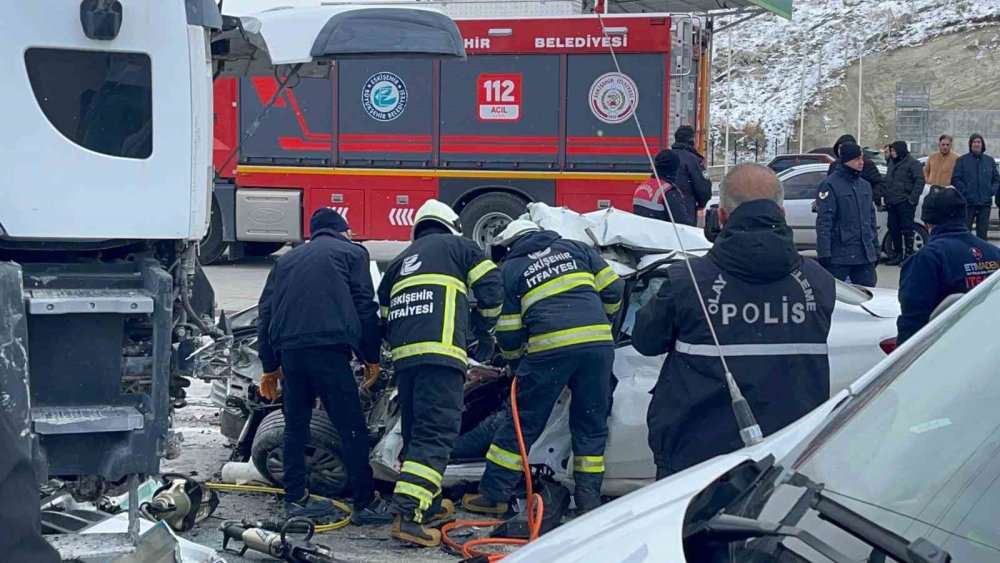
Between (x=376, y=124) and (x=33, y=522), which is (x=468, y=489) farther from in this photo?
(x=376, y=124)

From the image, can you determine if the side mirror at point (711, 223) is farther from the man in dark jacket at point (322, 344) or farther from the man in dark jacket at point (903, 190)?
the man in dark jacket at point (322, 344)

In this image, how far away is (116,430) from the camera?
4215 millimetres

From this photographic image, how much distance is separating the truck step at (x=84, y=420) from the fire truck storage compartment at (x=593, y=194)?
1003cm

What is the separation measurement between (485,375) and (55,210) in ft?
8.89

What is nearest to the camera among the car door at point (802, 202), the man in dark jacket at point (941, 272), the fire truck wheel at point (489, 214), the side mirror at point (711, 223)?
the man in dark jacket at point (941, 272)

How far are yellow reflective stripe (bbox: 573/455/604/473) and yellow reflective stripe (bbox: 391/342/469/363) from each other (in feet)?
2.50

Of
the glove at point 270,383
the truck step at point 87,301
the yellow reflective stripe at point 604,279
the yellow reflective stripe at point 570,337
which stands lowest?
the glove at point 270,383

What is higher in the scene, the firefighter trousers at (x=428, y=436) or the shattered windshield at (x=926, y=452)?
the shattered windshield at (x=926, y=452)

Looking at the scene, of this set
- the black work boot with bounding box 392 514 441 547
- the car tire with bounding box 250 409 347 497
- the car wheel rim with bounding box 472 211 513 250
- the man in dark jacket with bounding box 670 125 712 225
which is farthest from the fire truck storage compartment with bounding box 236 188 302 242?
the black work boot with bounding box 392 514 441 547

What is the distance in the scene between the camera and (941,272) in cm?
552

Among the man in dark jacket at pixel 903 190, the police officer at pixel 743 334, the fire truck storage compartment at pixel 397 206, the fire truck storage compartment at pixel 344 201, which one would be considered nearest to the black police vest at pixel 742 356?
the police officer at pixel 743 334

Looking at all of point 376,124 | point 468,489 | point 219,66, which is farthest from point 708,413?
point 376,124

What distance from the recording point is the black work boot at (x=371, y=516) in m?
6.11

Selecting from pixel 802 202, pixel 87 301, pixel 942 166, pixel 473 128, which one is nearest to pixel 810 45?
pixel 802 202
